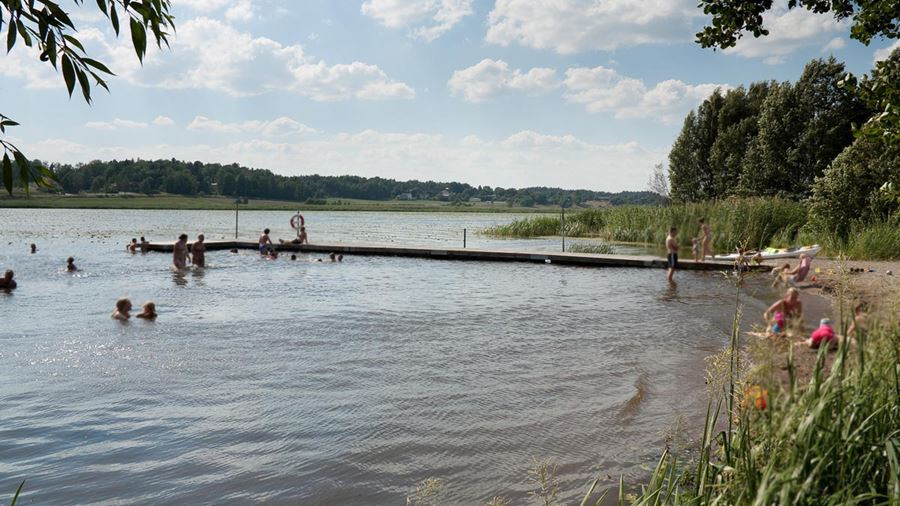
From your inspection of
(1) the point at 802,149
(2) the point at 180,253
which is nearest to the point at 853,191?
(1) the point at 802,149

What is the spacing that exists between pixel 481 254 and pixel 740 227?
33.5 ft

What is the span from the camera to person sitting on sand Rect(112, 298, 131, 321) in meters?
13.4

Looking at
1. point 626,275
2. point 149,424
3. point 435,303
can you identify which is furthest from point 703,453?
point 626,275

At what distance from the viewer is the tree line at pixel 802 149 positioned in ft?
70.0

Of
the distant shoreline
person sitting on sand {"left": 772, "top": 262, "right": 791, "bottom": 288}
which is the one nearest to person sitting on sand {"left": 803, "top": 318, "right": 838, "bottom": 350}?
person sitting on sand {"left": 772, "top": 262, "right": 791, "bottom": 288}

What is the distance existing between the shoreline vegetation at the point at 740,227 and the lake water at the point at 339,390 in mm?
4909

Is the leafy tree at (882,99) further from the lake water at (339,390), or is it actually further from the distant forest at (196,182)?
the distant forest at (196,182)

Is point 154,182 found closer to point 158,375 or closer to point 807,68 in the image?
point 807,68

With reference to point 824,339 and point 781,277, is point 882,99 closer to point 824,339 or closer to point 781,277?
point 824,339

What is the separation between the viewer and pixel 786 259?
21.4 m

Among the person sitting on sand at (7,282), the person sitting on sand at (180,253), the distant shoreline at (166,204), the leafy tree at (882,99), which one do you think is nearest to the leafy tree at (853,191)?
A: the leafy tree at (882,99)

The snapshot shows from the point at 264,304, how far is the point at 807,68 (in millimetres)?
28085

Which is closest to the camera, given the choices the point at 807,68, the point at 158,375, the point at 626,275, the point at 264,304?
the point at 158,375

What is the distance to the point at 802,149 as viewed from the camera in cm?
3219
